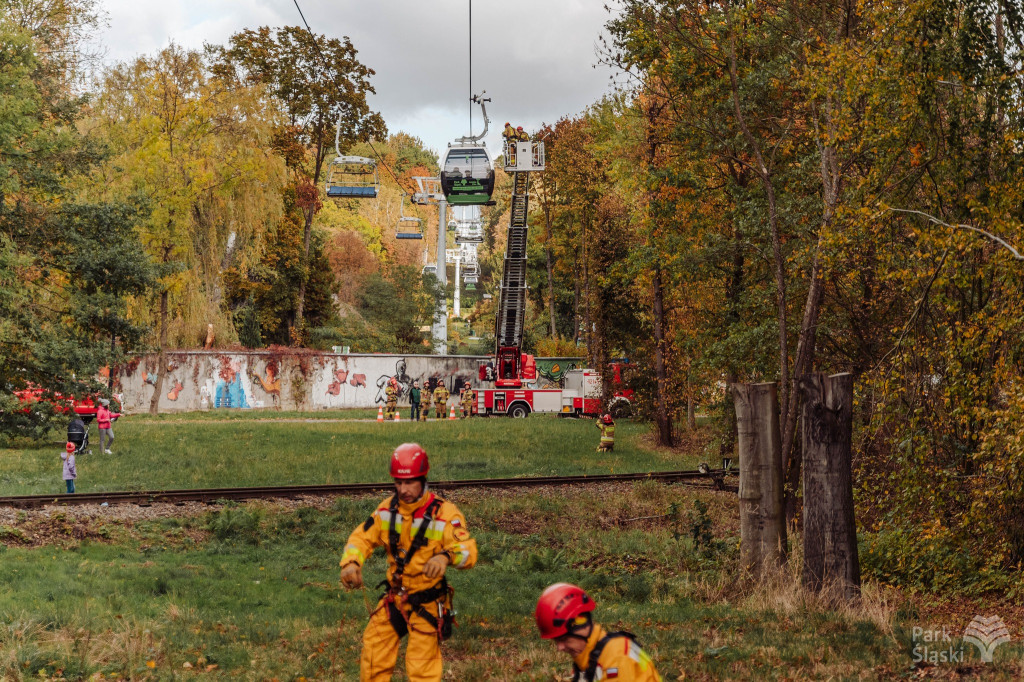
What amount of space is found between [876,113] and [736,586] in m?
7.00

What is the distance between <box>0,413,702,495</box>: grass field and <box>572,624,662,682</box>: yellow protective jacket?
17222 millimetres

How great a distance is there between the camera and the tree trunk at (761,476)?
1216cm

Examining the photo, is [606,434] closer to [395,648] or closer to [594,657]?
[395,648]

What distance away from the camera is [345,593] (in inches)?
459

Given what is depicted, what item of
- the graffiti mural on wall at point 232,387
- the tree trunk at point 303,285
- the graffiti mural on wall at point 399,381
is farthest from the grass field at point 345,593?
the tree trunk at point 303,285

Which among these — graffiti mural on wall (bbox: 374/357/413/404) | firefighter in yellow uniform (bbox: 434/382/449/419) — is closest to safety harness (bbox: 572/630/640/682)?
firefighter in yellow uniform (bbox: 434/382/449/419)

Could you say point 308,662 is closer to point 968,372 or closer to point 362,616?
point 362,616

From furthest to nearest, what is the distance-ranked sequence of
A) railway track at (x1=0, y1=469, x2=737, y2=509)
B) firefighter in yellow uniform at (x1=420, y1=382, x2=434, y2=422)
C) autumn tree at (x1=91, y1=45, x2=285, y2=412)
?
firefighter in yellow uniform at (x1=420, y1=382, x2=434, y2=422) < autumn tree at (x1=91, y1=45, x2=285, y2=412) < railway track at (x1=0, y1=469, x2=737, y2=509)

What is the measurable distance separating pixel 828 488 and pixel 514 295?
36.7 m

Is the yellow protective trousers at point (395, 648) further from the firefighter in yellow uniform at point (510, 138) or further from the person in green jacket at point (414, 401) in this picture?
the firefighter in yellow uniform at point (510, 138)

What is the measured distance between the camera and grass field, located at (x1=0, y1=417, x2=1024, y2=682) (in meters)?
8.30

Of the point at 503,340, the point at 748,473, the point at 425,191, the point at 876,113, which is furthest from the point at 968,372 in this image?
the point at 425,191

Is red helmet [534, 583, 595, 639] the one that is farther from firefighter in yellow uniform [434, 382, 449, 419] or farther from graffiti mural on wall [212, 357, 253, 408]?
graffiti mural on wall [212, 357, 253, 408]

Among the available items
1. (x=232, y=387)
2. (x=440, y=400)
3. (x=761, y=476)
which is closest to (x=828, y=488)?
(x=761, y=476)
